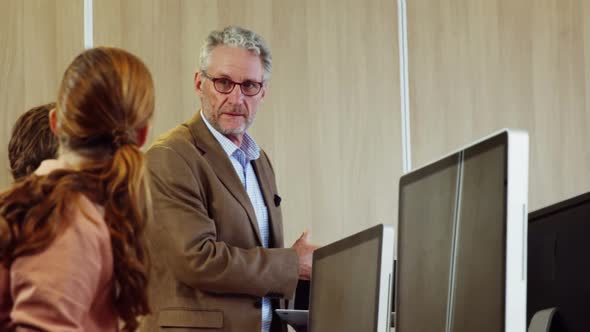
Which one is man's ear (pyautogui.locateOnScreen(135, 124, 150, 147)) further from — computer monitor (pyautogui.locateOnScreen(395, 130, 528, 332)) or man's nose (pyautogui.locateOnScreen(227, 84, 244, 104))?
man's nose (pyautogui.locateOnScreen(227, 84, 244, 104))

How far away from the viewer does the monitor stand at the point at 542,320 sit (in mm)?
2213

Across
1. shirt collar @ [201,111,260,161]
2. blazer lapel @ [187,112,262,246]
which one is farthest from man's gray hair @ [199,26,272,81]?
blazer lapel @ [187,112,262,246]

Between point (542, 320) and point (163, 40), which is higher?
point (163, 40)

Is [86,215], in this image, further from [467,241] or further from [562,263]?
[562,263]

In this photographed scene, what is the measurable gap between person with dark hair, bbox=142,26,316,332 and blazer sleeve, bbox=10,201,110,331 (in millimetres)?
1517

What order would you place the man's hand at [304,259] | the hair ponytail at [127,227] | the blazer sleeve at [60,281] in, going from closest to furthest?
1. the blazer sleeve at [60,281]
2. the hair ponytail at [127,227]
3. the man's hand at [304,259]

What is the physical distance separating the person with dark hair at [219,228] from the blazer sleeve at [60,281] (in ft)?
4.98

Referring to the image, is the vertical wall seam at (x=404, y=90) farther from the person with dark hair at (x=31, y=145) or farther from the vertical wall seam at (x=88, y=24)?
the person with dark hair at (x=31, y=145)

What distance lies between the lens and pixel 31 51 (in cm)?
437

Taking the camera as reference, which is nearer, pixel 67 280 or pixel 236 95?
pixel 67 280

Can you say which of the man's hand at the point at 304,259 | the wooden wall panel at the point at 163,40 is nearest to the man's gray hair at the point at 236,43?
the man's hand at the point at 304,259

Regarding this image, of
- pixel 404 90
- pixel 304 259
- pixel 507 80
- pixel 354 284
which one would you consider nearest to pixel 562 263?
pixel 354 284

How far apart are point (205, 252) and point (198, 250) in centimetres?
2

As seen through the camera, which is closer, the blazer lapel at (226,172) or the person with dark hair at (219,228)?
the person with dark hair at (219,228)
